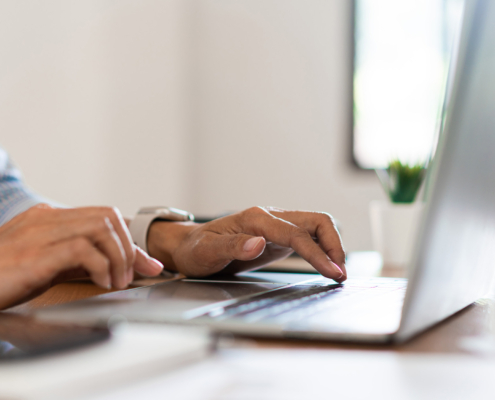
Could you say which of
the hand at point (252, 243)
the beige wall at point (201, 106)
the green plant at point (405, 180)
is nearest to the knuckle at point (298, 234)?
the hand at point (252, 243)

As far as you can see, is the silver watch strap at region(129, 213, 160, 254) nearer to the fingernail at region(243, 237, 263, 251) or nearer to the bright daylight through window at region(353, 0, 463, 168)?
the fingernail at region(243, 237, 263, 251)

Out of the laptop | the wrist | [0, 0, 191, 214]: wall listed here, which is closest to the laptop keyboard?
the laptop

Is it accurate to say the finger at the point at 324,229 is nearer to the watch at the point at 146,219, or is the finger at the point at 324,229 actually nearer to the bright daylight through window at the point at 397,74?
the watch at the point at 146,219

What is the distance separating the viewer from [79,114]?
6.67 feet

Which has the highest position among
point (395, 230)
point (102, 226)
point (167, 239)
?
point (102, 226)

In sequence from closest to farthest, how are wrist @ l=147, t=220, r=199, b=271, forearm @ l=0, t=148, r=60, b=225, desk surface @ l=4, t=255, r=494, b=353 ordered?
desk surface @ l=4, t=255, r=494, b=353 < wrist @ l=147, t=220, r=199, b=271 < forearm @ l=0, t=148, r=60, b=225

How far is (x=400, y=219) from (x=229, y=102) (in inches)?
76.7

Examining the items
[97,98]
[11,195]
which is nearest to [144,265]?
[11,195]

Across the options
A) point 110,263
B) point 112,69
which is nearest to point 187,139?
point 112,69

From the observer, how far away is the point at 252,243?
0.57 metres

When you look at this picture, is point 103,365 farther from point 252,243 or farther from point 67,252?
point 252,243

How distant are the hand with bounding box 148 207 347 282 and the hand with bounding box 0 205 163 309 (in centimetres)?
17

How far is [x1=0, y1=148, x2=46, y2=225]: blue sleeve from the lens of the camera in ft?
2.78

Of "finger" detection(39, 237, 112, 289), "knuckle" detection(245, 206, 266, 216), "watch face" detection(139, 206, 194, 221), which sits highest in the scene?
"finger" detection(39, 237, 112, 289)
